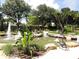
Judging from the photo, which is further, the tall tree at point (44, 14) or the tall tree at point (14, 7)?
the tall tree at point (44, 14)

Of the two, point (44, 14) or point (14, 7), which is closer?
point (14, 7)

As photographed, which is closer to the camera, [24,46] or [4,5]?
[24,46]

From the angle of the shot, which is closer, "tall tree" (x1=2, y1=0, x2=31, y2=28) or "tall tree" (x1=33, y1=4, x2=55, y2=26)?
"tall tree" (x1=2, y1=0, x2=31, y2=28)

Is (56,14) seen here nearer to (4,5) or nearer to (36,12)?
(36,12)

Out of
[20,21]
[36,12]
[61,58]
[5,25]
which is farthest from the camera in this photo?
[36,12]

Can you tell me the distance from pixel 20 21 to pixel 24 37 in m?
40.0

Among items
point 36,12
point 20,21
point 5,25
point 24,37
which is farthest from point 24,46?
point 36,12

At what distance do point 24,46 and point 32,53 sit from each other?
652mm

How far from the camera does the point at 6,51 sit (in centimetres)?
1306

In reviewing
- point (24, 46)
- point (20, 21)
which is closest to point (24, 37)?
point (24, 46)

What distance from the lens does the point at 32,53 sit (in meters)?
13.1

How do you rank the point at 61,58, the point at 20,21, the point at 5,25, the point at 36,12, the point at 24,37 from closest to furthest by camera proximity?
the point at 61,58 < the point at 24,37 < the point at 5,25 < the point at 20,21 < the point at 36,12

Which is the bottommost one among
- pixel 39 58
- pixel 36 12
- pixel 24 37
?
pixel 39 58

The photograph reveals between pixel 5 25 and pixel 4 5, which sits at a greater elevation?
pixel 4 5
